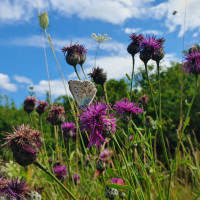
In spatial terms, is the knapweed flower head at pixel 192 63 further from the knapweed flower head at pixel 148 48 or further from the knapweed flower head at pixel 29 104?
the knapweed flower head at pixel 29 104

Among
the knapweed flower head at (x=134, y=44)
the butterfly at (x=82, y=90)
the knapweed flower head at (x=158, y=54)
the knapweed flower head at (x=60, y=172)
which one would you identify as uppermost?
the knapweed flower head at (x=134, y=44)

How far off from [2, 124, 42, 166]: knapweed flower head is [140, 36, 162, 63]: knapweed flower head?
1.74 m

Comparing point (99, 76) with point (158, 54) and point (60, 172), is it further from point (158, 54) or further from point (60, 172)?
point (60, 172)

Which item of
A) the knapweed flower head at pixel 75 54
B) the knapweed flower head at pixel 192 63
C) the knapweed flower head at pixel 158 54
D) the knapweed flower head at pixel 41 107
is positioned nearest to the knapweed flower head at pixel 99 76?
the knapweed flower head at pixel 75 54

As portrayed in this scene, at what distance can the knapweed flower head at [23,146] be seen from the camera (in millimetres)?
1873

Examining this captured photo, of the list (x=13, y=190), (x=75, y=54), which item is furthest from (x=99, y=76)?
(x=13, y=190)

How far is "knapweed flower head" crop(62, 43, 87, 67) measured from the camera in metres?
3.31

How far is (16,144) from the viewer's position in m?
1.91

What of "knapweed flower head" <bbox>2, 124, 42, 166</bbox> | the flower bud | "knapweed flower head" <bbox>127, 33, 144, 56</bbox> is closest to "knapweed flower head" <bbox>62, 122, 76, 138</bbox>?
"knapweed flower head" <bbox>127, 33, 144, 56</bbox>

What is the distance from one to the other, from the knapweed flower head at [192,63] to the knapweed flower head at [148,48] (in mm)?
412

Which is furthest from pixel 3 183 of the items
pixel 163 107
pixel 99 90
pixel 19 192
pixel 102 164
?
pixel 163 107

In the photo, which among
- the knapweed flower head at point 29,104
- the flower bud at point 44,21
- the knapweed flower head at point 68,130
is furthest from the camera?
the flower bud at point 44,21

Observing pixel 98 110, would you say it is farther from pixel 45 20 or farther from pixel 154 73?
pixel 154 73

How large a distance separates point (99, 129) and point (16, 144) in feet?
2.00
